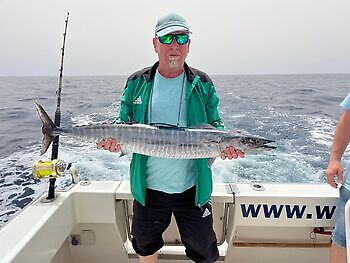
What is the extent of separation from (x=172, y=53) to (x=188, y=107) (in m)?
0.35

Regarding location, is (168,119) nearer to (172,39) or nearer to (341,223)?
(172,39)

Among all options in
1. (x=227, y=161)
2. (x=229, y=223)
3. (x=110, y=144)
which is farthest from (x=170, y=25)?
(x=227, y=161)

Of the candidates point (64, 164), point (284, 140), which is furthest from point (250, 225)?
point (284, 140)

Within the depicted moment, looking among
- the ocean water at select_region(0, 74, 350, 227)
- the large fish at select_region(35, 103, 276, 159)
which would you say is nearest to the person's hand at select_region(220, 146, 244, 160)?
the large fish at select_region(35, 103, 276, 159)

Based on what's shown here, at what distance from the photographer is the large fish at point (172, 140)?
191cm

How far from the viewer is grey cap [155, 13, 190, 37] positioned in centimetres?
184

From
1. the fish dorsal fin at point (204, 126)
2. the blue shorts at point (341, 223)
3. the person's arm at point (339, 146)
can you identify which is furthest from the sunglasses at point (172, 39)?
the blue shorts at point (341, 223)

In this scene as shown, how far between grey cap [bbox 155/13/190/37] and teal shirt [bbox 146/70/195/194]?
0.89 feet

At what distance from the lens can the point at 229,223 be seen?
2.42 m

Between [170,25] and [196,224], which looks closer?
[170,25]

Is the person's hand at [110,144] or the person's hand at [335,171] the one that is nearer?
the person's hand at [335,171]

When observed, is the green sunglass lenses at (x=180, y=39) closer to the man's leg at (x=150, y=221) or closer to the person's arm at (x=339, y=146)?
the man's leg at (x=150, y=221)

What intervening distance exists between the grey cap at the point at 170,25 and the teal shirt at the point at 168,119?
0.27m

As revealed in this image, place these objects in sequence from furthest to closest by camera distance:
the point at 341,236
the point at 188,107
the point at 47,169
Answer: the point at 47,169, the point at 188,107, the point at 341,236
